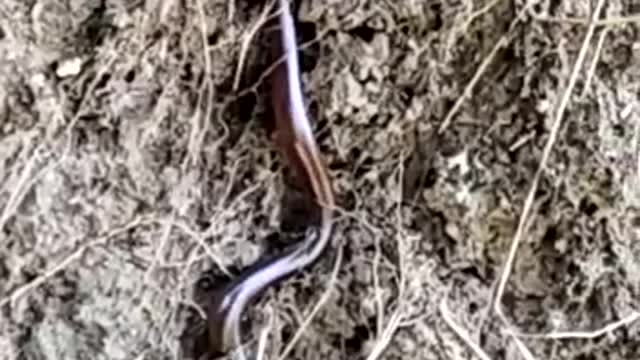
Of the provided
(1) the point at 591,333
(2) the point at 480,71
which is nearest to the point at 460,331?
(1) the point at 591,333

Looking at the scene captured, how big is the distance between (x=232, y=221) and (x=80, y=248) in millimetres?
135

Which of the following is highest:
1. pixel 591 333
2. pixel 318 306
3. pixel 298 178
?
pixel 298 178

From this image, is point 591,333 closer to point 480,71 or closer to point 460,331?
point 460,331

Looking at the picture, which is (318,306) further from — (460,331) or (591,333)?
(591,333)

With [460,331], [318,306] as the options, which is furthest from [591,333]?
[318,306]

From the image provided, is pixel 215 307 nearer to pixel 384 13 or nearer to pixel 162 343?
pixel 162 343

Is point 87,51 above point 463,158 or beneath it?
A: above

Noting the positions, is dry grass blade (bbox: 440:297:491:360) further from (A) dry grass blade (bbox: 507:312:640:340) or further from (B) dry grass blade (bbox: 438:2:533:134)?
(B) dry grass blade (bbox: 438:2:533:134)

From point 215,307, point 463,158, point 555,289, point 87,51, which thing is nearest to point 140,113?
point 87,51

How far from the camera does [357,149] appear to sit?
1.36 meters

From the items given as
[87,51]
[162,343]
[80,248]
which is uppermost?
[87,51]

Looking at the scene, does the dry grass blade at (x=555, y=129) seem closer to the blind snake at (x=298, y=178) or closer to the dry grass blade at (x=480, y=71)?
the dry grass blade at (x=480, y=71)

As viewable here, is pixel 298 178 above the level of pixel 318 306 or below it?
above

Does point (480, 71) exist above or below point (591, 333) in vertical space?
above
